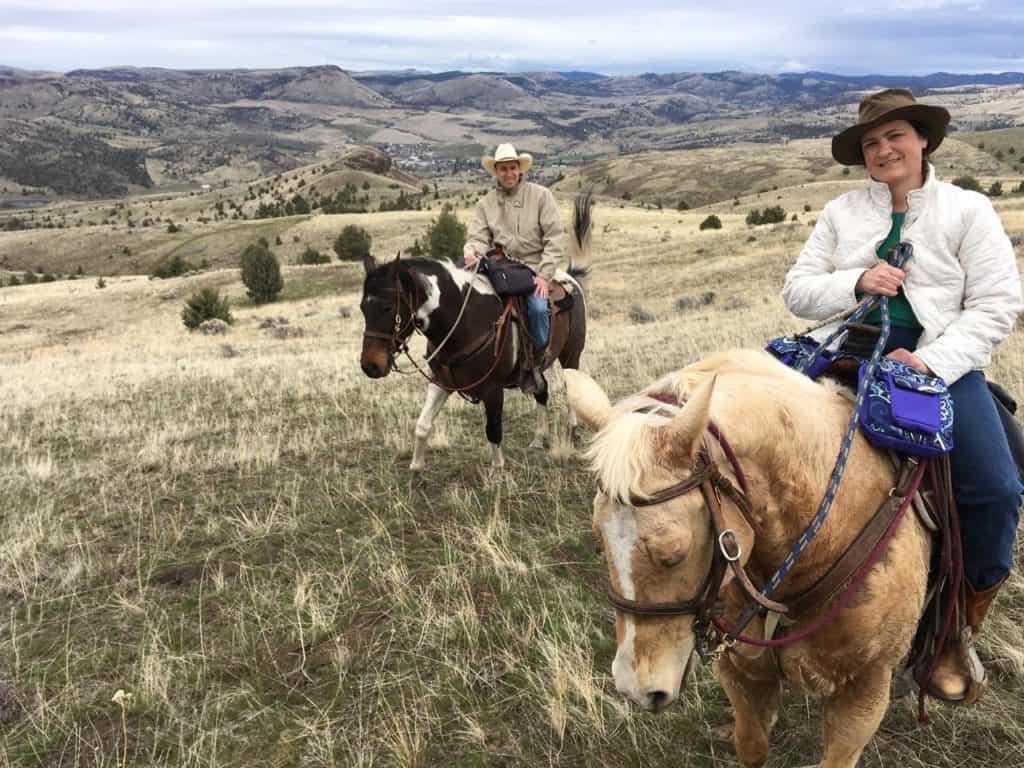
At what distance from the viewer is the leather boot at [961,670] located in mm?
2955

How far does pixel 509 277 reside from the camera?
6984 mm

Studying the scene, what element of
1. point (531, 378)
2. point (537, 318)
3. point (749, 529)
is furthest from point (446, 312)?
point (749, 529)

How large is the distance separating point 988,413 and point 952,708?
1846mm

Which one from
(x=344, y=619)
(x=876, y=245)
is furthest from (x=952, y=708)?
(x=344, y=619)

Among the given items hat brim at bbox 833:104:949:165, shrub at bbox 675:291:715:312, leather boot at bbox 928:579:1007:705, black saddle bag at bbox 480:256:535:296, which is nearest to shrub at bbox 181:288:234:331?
shrub at bbox 675:291:715:312

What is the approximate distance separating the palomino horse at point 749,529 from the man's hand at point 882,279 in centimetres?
54

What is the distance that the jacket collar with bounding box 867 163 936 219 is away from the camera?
280 cm

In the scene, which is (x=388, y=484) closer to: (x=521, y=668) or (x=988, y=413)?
(x=521, y=668)

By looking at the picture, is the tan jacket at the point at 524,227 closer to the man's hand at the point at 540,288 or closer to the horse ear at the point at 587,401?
the man's hand at the point at 540,288

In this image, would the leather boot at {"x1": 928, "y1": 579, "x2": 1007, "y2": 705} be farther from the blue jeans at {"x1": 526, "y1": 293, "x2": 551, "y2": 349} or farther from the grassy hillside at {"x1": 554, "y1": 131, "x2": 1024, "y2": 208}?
the grassy hillside at {"x1": 554, "y1": 131, "x2": 1024, "y2": 208}

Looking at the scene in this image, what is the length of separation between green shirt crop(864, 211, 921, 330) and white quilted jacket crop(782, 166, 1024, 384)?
27mm

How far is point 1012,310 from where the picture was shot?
8.83 feet

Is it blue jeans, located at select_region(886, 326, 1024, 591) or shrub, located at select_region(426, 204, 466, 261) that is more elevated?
blue jeans, located at select_region(886, 326, 1024, 591)

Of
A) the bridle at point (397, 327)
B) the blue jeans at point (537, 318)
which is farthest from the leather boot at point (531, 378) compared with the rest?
the bridle at point (397, 327)
